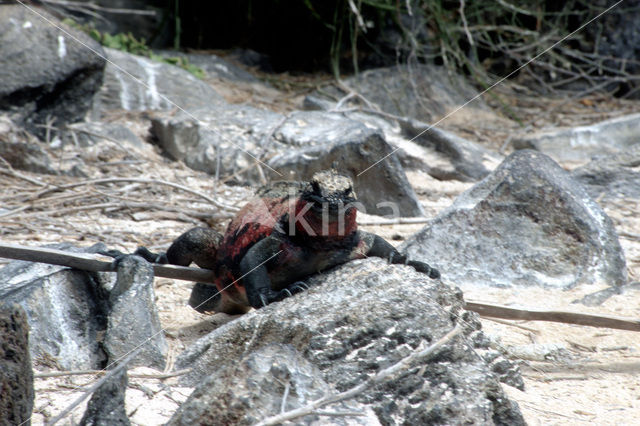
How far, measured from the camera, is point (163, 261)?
3.09 meters

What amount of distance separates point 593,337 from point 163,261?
6.25 feet

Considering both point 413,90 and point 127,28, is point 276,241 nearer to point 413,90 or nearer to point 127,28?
point 413,90

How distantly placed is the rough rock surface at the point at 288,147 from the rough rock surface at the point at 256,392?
266 cm

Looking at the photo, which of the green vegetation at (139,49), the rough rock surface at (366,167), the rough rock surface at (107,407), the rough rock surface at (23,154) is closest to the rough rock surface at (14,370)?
the rough rock surface at (107,407)

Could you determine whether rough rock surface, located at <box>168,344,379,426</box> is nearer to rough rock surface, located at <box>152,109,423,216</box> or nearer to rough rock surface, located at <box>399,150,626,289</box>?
rough rock surface, located at <box>399,150,626,289</box>

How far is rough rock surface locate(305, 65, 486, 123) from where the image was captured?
8.02m

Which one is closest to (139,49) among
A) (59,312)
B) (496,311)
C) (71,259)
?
(71,259)

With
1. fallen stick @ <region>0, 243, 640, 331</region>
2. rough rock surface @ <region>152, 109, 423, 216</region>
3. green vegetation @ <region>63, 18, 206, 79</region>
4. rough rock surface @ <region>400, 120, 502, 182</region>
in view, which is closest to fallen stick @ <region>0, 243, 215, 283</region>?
fallen stick @ <region>0, 243, 640, 331</region>

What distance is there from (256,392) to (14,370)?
609 millimetres

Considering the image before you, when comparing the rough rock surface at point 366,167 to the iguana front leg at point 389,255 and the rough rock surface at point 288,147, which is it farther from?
the iguana front leg at point 389,255

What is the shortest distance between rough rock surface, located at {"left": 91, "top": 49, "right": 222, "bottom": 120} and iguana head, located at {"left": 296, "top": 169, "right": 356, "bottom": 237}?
4409mm

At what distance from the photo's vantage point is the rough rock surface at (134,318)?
8.25ft

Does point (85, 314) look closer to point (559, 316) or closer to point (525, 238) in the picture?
point (559, 316)

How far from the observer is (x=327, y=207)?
242 cm
